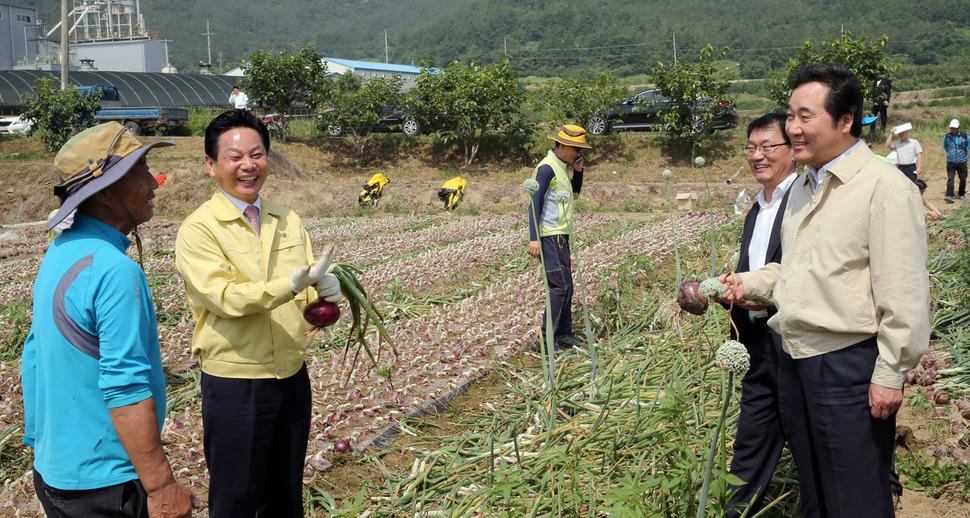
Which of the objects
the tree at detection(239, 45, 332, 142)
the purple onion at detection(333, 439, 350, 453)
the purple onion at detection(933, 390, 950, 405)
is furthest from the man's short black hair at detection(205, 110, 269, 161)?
the tree at detection(239, 45, 332, 142)

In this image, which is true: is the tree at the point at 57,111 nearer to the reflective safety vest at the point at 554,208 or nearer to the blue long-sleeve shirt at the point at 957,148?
the reflective safety vest at the point at 554,208

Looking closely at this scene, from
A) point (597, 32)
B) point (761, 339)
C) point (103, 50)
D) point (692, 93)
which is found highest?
point (597, 32)

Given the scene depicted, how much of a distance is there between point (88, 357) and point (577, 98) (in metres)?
20.2

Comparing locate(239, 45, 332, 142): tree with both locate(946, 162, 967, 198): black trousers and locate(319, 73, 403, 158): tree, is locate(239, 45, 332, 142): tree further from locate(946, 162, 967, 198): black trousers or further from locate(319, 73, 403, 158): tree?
locate(946, 162, 967, 198): black trousers

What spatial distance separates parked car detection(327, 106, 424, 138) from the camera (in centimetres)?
2361

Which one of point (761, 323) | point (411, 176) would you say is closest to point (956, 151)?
point (761, 323)

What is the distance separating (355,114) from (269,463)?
21.0 meters

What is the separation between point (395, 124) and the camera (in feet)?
→ 80.8

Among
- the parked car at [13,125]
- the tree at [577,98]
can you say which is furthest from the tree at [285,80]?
the parked car at [13,125]

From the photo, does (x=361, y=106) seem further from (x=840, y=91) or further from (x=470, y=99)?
(x=840, y=91)

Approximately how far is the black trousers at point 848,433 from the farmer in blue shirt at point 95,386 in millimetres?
1901

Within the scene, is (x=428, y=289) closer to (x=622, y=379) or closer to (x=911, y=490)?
(x=622, y=379)

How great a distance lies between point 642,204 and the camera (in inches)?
636

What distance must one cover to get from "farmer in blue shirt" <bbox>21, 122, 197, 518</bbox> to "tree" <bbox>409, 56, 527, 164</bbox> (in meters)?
19.6
